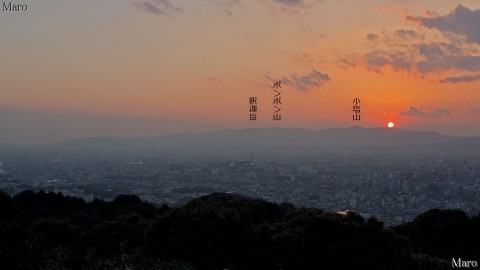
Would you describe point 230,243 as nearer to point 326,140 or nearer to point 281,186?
point 281,186

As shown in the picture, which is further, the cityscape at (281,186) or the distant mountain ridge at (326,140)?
the distant mountain ridge at (326,140)

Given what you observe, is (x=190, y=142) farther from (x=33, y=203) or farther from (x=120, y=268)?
(x=120, y=268)

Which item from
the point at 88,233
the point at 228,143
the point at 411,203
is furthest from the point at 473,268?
the point at 228,143

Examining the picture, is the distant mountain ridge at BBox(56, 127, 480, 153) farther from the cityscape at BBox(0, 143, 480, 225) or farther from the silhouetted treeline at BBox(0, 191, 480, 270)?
the silhouetted treeline at BBox(0, 191, 480, 270)

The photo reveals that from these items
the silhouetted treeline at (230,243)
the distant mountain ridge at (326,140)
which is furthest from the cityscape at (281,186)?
the distant mountain ridge at (326,140)

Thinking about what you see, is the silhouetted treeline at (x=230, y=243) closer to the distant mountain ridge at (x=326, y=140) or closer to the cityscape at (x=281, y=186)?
the cityscape at (x=281, y=186)

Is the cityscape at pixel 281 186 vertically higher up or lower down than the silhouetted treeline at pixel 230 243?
lower down
